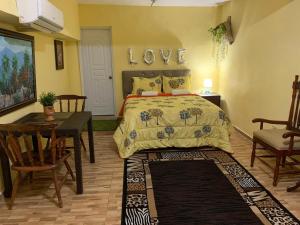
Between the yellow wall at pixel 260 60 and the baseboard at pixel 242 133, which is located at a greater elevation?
the yellow wall at pixel 260 60

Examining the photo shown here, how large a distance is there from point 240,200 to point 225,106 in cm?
320

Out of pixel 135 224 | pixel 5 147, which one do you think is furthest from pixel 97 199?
pixel 5 147

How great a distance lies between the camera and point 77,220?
215 centimetres

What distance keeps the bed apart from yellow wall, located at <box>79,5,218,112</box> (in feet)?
6.79

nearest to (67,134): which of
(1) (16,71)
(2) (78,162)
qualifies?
(2) (78,162)

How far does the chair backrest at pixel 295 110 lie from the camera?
9.36 feet

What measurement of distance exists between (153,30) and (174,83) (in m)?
1.27

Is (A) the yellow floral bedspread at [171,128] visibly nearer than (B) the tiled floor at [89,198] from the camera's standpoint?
No

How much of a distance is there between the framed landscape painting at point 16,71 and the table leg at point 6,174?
0.42 m

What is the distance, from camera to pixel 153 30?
17.6 ft

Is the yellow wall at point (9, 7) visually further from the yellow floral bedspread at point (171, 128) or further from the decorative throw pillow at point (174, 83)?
the decorative throw pillow at point (174, 83)

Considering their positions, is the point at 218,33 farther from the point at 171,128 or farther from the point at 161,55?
the point at 171,128

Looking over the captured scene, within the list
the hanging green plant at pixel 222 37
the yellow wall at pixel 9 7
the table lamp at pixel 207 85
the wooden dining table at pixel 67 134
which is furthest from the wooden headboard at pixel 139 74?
the yellow wall at pixel 9 7

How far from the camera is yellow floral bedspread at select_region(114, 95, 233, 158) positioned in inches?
138
